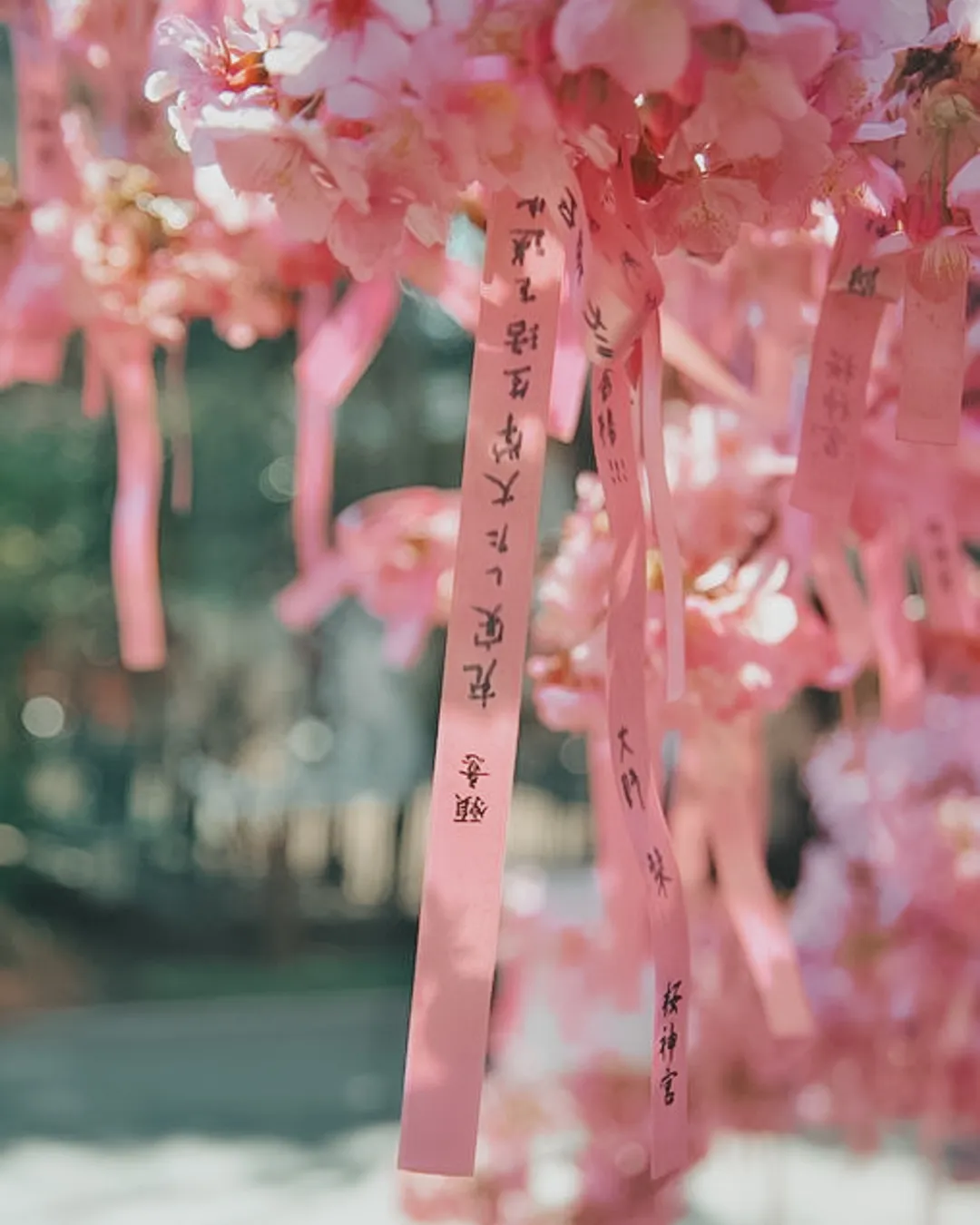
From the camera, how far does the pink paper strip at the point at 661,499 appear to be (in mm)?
507

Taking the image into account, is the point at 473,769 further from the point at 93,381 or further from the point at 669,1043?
the point at 93,381

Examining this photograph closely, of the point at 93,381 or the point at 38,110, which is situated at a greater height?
the point at 38,110

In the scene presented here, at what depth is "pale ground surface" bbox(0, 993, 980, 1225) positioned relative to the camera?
7.64 ft

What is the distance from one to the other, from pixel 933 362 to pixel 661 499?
9 cm

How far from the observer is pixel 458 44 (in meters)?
0.41

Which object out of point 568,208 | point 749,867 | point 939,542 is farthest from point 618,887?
point 568,208

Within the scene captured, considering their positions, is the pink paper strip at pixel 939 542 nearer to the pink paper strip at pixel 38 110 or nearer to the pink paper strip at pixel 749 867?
the pink paper strip at pixel 749 867

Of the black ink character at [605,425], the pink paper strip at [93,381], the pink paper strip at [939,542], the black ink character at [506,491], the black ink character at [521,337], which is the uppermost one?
the pink paper strip at [93,381]

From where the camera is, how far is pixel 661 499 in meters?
0.52

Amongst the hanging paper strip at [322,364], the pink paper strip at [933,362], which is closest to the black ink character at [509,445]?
the pink paper strip at [933,362]

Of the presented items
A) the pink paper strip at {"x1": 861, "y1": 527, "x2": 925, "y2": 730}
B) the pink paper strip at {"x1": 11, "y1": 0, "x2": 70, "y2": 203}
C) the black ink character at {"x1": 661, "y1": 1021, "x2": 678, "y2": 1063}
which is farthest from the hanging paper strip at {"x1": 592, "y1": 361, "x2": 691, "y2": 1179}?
the pink paper strip at {"x1": 11, "y1": 0, "x2": 70, "y2": 203}

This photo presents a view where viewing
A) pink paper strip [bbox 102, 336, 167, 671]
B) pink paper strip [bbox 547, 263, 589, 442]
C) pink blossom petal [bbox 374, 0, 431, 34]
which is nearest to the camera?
pink blossom petal [bbox 374, 0, 431, 34]

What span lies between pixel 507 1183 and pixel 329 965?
3.12m

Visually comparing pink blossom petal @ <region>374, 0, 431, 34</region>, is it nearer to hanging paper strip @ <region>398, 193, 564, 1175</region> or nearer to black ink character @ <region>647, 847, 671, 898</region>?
hanging paper strip @ <region>398, 193, 564, 1175</region>
